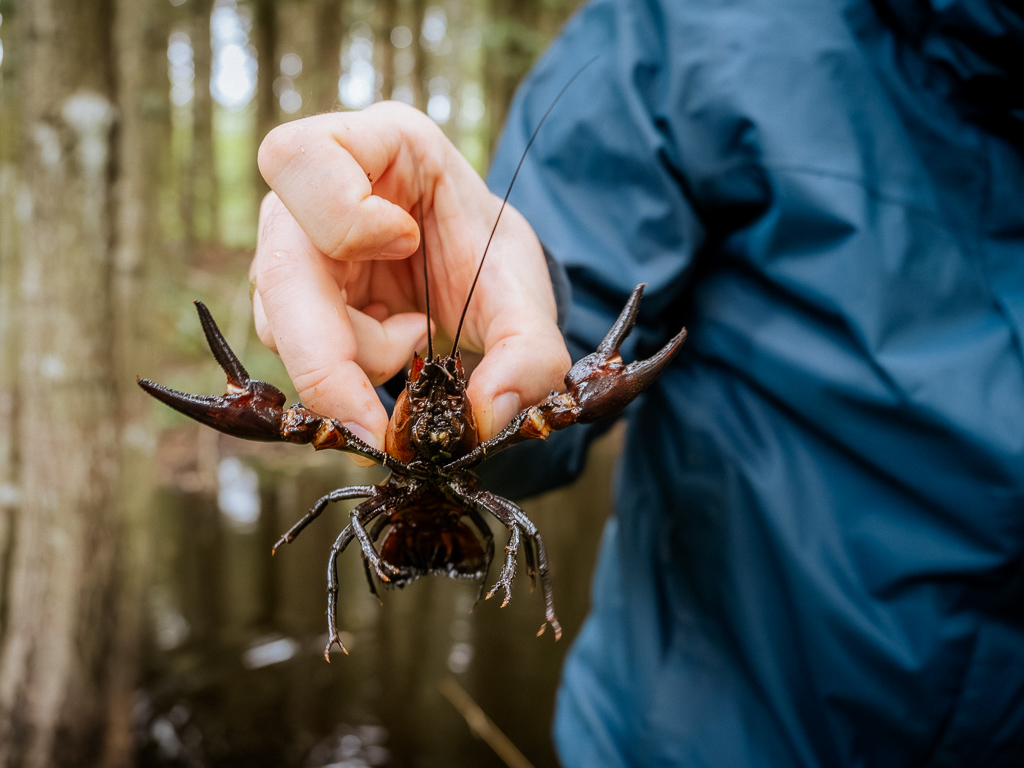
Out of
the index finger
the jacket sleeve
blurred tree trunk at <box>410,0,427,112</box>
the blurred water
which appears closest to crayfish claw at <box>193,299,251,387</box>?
the index finger

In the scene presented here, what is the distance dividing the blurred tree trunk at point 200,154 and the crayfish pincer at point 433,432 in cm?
1025

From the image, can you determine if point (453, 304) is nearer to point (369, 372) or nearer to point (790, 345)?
point (369, 372)

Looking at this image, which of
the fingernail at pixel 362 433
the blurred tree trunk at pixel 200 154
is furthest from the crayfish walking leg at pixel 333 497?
the blurred tree trunk at pixel 200 154

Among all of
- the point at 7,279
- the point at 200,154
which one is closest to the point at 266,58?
the point at 200,154

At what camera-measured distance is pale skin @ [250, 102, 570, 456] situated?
119cm

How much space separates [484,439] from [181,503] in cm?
856

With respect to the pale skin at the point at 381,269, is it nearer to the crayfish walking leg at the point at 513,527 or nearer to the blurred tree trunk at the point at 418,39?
the crayfish walking leg at the point at 513,527

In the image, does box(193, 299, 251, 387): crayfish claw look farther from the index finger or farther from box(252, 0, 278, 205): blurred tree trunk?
box(252, 0, 278, 205): blurred tree trunk

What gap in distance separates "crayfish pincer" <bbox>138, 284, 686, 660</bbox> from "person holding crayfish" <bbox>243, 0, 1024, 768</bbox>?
160 mm

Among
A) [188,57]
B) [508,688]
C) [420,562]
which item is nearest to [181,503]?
[508,688]

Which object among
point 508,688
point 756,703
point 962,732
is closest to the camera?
point 962,732

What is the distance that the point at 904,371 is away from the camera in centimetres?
181

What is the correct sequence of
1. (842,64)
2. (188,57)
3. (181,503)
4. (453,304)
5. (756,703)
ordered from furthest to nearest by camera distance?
(188,57), (181,503), (756,703), (842,64), (453,304)

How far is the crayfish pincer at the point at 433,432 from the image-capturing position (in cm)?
136
